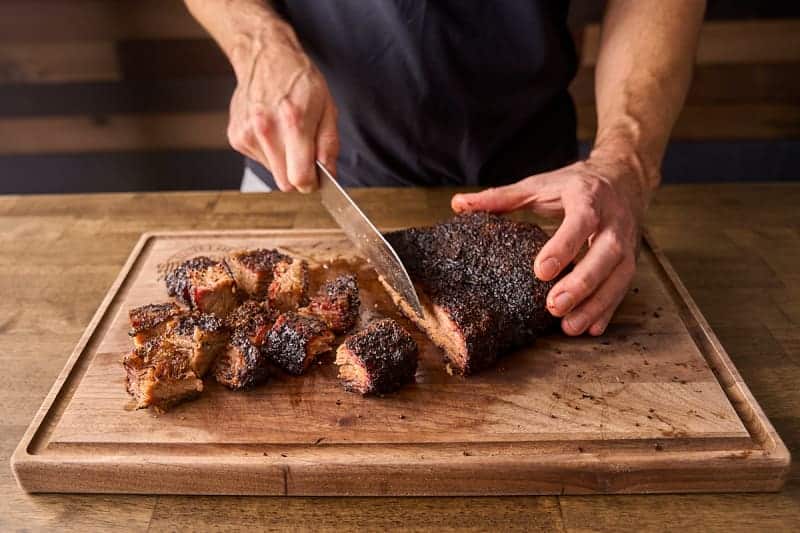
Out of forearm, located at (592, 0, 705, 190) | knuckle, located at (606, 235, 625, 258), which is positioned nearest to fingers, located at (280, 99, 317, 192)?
knuckle, located at (606, 235, 625, 258)

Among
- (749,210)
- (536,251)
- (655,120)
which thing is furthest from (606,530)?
(749,210)

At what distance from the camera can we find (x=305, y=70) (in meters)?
2.74

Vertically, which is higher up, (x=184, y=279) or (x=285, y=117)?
(x=285, y=117)

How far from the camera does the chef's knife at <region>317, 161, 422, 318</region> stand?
8.17ft

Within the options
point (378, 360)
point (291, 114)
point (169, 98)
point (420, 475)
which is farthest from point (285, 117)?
point (169, 98)

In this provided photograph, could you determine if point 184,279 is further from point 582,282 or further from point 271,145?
point 582,282

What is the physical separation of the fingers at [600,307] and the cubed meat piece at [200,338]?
1.08 m

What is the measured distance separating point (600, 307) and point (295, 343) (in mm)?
974

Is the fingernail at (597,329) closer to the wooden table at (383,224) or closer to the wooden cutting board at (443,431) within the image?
the wooden cutting board at (443,431)

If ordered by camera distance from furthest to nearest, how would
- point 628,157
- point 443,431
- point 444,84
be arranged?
point 444,84, point 628,157, point 443,431

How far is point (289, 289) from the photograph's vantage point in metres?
2.60

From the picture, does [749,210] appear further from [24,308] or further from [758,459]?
[24,308]

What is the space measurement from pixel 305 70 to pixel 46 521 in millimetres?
1668

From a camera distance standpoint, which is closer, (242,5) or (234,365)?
(234,365)
